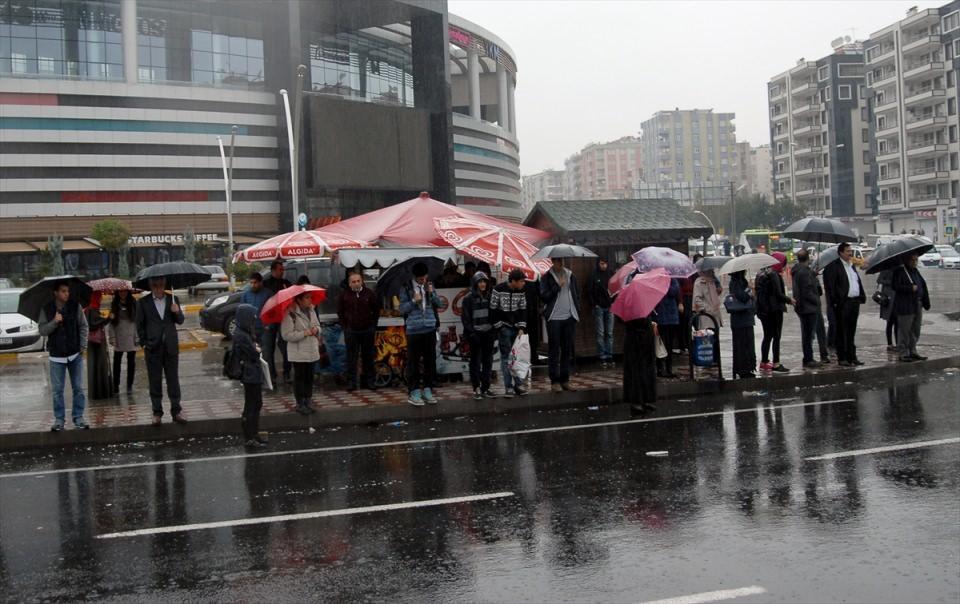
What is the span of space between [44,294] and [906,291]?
40.5 feet

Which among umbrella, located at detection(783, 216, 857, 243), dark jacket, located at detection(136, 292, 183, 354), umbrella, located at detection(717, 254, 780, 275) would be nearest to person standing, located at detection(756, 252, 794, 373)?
umbrella, located at detection(717, 254, 780, 275)

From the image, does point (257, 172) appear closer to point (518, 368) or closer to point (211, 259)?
point (211, 259)

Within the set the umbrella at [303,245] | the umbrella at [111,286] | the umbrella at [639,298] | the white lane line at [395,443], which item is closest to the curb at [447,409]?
the white lane line at [395,443]

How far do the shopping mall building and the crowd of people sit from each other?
5955 centimetres

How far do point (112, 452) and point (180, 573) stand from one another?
539 cm

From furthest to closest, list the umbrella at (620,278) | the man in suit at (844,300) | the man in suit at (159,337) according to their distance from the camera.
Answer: the man in suit at (844,300)
the umbrella at (620,278)
the man in suit at (159,337)

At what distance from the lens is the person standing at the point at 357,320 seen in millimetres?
14117

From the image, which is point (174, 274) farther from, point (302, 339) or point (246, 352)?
point (246, 352)

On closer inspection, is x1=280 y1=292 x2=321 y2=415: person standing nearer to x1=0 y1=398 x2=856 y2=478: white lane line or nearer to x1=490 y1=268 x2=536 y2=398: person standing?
x1=0 y1=398 x2=856 y2=478: white lane line

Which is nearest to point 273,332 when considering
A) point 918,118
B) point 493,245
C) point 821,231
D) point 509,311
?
point 493,245

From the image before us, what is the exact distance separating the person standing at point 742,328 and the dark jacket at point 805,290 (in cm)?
155

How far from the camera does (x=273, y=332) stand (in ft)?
49.3

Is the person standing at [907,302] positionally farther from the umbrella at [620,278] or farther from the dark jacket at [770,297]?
the umbrella at [620,278]

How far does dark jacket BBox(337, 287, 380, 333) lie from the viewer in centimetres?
1412
